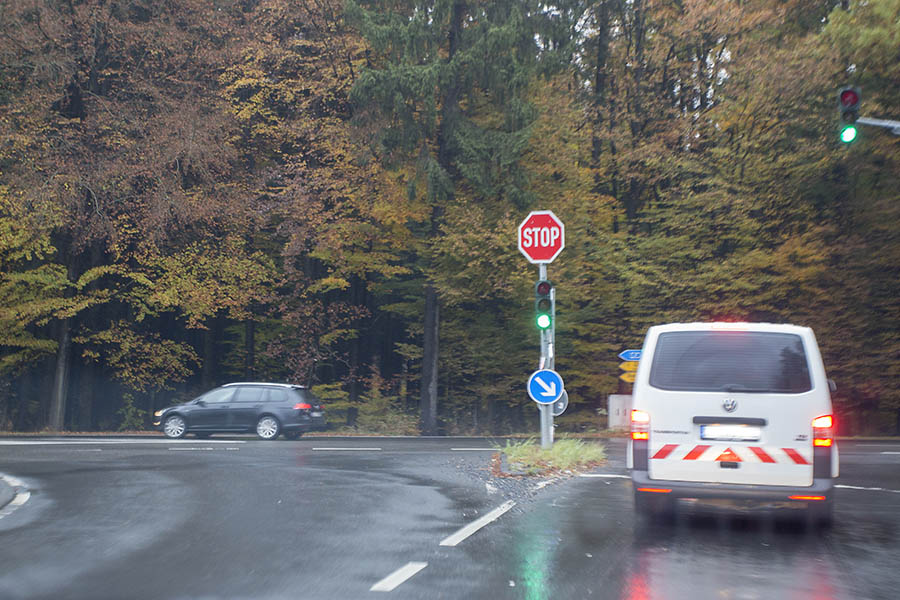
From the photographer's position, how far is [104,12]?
31.1 m

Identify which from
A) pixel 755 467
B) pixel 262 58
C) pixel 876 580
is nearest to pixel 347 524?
pixel 755 467

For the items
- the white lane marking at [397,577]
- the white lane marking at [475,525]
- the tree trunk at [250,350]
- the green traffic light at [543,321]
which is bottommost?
the white lane marking at [397,577]

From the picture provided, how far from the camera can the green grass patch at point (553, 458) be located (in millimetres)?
15945

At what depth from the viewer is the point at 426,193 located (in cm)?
3123

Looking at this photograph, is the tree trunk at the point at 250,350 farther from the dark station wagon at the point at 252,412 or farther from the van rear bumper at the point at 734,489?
the van rear bumper at the point at 734,489

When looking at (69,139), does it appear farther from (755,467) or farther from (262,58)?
(755,467)

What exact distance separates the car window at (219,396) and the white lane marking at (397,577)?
19892mm

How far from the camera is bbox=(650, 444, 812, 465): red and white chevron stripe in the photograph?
9.83 metres

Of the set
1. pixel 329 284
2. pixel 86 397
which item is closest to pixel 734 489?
pixel 329 284

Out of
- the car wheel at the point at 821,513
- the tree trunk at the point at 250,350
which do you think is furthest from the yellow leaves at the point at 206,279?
the car wheel at the point at 821,513

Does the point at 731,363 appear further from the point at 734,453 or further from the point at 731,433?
the point at 734,453

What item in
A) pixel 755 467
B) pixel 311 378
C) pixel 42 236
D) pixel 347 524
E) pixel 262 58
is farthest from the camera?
pixel 311 378

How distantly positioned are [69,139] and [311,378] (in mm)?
10653

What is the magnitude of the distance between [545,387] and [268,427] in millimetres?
11692
